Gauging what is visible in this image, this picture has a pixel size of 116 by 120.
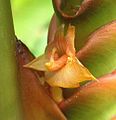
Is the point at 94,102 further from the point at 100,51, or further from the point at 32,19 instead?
the point at 32,19

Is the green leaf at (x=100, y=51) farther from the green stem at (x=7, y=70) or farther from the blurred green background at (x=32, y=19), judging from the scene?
the blurred green background at (x=32, y=19)

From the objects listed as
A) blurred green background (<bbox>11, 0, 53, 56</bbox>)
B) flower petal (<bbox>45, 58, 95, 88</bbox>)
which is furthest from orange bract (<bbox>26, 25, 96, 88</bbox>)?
blurred green background (<bbox>11, 0, 53, 56</bbox>)

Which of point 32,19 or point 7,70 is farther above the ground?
Result: point 7,70

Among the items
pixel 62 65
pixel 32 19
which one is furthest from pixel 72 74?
pixel 32 19

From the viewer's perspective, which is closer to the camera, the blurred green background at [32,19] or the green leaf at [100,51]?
the green leaf at [100,51]

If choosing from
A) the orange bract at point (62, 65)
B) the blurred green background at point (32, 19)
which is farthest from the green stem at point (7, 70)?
the blurred green background at point (32, 19)

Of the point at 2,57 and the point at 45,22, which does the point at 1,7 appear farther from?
the point at 45,22

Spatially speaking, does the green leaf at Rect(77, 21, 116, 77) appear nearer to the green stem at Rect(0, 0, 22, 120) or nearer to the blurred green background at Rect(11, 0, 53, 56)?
the green stem at Rect(0, 0, 22, 120)
